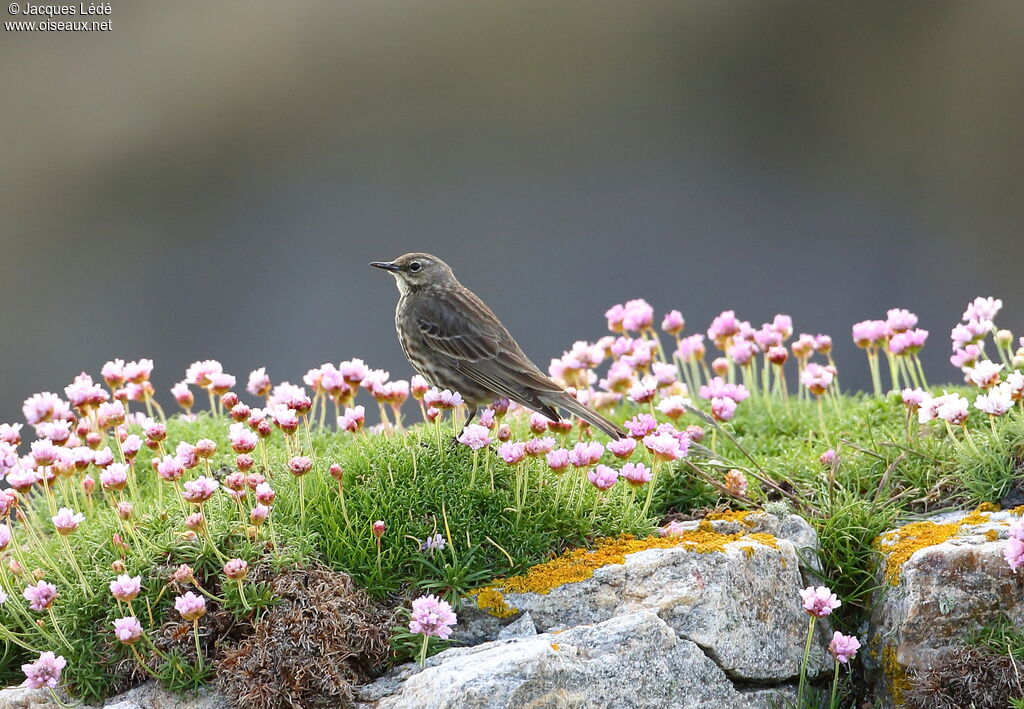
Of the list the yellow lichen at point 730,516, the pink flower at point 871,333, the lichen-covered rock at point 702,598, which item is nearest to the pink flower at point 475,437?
the lichen-covered rock at point 702,598

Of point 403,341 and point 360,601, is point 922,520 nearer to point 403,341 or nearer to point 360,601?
point 360,601

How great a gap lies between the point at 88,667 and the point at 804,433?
13.9ft

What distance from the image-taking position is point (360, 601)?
433 centimetres

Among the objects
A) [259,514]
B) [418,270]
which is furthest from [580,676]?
[418,270]

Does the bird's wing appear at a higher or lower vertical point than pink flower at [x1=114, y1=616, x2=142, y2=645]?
higher

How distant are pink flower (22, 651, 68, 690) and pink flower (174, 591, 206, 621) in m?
0.45

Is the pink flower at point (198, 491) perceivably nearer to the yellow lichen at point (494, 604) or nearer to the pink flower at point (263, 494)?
the pink flower at point (263, 494)

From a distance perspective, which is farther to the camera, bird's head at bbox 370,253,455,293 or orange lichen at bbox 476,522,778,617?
bird's head at bbox 370,253,455,293

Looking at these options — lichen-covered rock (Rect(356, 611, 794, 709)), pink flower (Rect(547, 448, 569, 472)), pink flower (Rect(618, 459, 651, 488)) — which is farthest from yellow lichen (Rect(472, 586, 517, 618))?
pink flower (Rect(618, 459, 651, 488))

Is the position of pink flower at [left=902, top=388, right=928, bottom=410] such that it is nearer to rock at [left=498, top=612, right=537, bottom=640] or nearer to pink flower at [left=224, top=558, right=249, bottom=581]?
rock at [left=498, top=612, right=537, bottom=640]

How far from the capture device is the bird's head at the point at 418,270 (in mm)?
6633

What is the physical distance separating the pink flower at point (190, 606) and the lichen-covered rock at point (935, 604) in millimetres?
2688

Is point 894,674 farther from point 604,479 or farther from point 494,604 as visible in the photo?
point 494,604

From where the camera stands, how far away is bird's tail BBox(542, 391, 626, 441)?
5.14m
